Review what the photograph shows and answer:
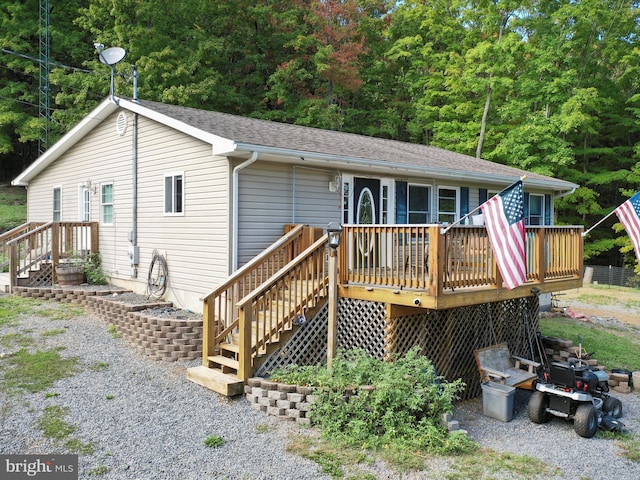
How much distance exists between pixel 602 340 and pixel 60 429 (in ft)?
33.8

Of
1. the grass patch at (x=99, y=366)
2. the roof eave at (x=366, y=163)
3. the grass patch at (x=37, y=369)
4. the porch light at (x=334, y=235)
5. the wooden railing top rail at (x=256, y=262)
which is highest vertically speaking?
the roof eave at (x=366, y=163)

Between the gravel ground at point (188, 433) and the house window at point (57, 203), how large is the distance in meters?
7.66

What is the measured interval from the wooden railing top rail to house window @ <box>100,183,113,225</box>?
5.43 meters

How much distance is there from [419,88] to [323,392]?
23144mm

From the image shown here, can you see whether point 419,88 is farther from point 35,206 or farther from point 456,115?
point 35,206

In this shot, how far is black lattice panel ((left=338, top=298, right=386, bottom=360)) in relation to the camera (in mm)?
6691

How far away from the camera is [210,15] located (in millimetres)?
24344

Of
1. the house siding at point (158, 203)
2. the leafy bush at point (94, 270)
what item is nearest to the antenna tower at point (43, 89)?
the house siding at point (158, 203)

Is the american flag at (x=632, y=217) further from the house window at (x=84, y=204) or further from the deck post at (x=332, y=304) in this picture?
the house window at (x=84, y=204)

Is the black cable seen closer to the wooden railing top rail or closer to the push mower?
the wooden railing top rail

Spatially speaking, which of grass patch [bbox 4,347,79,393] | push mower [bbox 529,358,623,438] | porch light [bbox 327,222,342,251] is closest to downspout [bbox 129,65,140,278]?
grass patch [bbox 4,347,79,393]

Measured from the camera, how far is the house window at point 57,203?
13.7 metres

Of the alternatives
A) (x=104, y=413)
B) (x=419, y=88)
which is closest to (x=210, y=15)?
(x=419, y=88)

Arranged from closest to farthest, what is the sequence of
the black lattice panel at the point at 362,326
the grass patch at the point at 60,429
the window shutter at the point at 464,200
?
the grass patch at the point at 60,429 → the black lattice panel at the point at 362,326 → the window shutter at the point at 464,200
